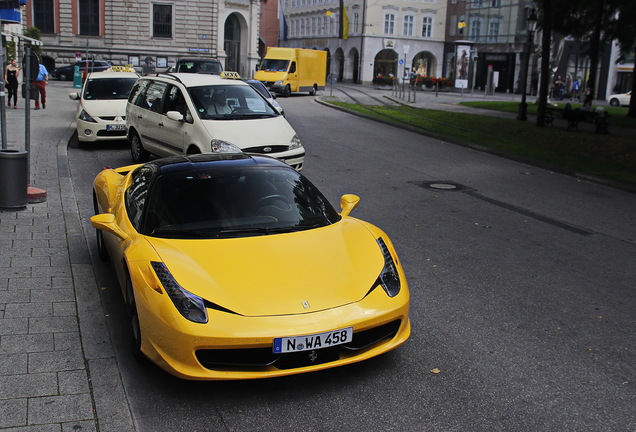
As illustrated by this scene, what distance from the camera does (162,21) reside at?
59062 millimetres

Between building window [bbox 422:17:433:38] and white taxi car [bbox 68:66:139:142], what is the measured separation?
64.7 meters

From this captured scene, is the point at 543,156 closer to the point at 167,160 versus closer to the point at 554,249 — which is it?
the point at 554,249

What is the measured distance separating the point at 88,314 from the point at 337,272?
7.17 feet

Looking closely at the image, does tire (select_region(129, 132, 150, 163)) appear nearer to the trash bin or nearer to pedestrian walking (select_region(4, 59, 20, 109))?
the trash bin

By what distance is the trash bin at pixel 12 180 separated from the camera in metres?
8.71

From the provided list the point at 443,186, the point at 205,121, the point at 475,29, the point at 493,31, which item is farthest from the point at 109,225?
the point at 475,29

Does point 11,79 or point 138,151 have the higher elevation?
point 11,79

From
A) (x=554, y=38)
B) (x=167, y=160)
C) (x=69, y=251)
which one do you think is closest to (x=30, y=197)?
(x=69, y=251)

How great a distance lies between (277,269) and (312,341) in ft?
2.24

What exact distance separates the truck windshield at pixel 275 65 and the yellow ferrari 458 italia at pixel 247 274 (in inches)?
1485

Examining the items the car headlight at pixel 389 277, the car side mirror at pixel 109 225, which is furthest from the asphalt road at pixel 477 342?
the car side mirror at pixel 109 225

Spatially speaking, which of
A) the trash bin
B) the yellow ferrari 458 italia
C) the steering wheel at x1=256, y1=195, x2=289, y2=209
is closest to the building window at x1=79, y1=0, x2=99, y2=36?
the trash bin

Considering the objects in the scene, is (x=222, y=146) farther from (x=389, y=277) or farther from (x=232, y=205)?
(x=389, y=277)

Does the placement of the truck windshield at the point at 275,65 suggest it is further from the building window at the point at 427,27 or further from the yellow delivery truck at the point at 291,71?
the building window at the point at 427,27
